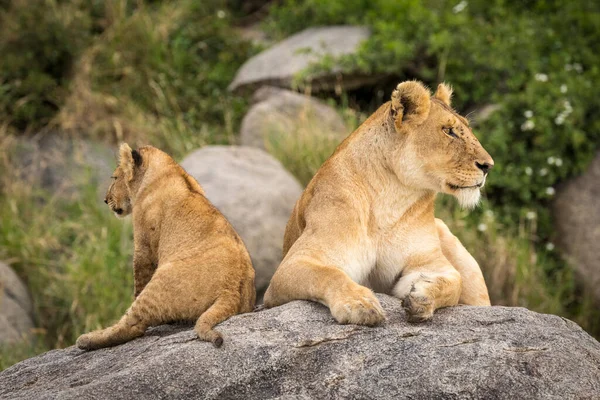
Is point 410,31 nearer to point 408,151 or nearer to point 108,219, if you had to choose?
point 108,219

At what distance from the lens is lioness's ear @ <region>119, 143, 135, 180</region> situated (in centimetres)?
630

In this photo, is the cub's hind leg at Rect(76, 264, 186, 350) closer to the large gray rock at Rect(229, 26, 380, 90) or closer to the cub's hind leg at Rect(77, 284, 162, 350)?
the cub's hind leg at Rect(77, 284, 162, 350)

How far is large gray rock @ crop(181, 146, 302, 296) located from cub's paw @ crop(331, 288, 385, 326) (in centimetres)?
484

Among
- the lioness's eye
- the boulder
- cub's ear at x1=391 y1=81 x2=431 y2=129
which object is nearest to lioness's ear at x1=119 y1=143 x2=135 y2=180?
cub's ear at x1=391 y1=81 x2=431 y2=129

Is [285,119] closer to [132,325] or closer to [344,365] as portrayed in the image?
[132,325]

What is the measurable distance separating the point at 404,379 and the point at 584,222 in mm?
7979

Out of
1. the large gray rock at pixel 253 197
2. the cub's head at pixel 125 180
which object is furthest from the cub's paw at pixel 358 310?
the large gray rock at pixel 253 197

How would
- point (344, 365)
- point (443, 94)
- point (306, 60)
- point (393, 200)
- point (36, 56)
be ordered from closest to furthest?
point (344, 365) → point (393, 200) → point (443, 94) → point (306, 60) → point (36, 56)

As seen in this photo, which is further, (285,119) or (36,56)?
(36,56)

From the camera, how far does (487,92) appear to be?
42.2 ft

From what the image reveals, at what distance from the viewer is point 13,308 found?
10.1m

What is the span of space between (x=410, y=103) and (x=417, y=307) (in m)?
1.36

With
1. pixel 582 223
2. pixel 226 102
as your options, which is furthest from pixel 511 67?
pixel 226 102

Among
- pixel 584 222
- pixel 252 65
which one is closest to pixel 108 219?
pixel 252 65
